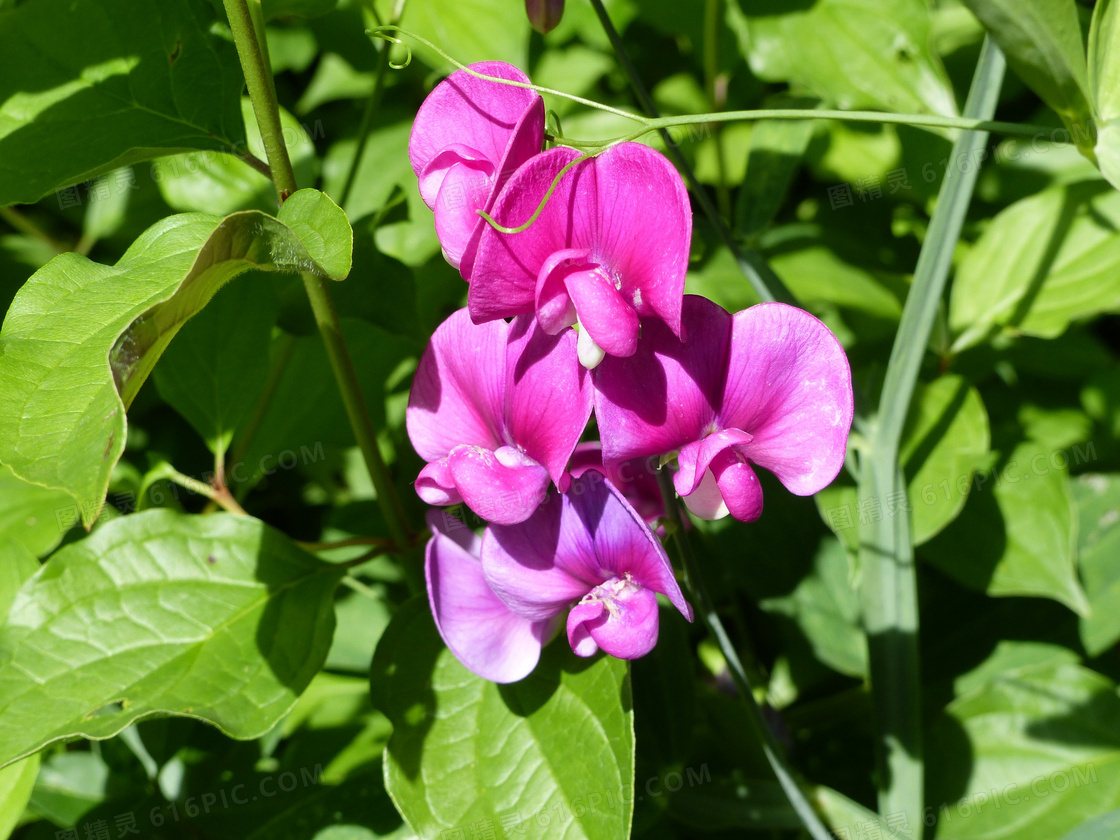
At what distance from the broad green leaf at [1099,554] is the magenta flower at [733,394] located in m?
0.86

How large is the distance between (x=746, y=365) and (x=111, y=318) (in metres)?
0.45

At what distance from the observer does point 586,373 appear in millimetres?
656

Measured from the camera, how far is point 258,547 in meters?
0.94

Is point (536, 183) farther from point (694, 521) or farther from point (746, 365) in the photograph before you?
point (694, 521)

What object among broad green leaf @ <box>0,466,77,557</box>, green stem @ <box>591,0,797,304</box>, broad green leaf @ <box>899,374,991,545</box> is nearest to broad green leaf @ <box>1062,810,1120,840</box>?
broad green leaf @ <box>899,374,991,545</box>

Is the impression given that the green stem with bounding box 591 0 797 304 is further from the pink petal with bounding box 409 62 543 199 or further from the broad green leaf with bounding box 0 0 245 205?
the broad green leaf with bounding box 0 0 245 205

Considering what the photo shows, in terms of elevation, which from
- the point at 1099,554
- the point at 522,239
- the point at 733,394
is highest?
the point at 522,239

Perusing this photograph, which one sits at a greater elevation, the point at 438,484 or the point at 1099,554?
the point at 438,484

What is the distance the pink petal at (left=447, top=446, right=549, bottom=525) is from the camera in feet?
2.20

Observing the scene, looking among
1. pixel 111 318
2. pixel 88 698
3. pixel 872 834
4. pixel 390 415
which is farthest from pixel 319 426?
pixel 872 834

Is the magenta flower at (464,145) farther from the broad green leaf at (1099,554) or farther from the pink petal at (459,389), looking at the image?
the broad green leaf at (1099,554)

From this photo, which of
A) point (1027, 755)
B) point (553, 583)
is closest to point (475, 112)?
point (553, 583)

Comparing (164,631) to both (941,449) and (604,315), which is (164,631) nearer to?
(604,315)

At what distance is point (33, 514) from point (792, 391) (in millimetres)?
943
